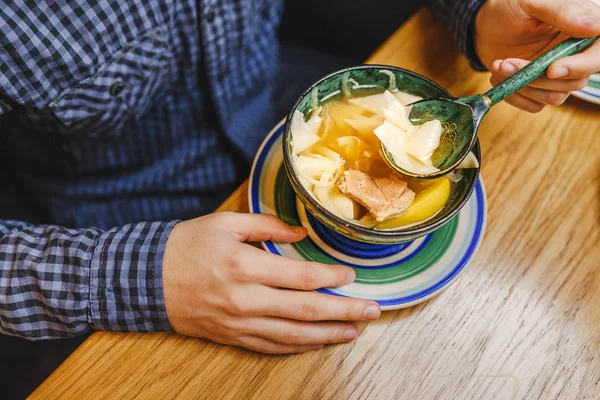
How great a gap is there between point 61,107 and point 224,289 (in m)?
0.53

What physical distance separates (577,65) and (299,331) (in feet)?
2.21

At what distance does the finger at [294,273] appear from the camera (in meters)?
0.85

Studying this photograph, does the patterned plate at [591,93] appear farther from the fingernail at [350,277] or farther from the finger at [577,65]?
the fingernail at [350,277]

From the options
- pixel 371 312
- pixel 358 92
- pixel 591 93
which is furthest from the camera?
pixel 591 93

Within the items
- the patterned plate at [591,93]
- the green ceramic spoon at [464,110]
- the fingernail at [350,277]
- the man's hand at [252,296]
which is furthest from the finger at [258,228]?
the patterned plate at [591,93]

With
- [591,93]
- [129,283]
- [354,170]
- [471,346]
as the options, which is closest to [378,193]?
[354,170]

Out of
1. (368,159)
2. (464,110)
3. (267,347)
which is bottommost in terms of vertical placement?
(267,347)

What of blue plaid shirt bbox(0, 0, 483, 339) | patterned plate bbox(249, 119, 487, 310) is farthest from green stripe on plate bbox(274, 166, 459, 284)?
blue plaid shirt bbox(0, 0, 483, 339)

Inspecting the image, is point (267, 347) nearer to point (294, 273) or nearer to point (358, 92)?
point (294, 273)

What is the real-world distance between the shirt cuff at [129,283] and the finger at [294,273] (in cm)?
17

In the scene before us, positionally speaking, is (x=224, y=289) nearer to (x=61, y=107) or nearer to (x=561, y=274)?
(x=61, y=107)

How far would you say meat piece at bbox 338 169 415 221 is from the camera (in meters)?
0.82

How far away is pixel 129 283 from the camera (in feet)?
2.87

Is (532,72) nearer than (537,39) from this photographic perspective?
Yes
